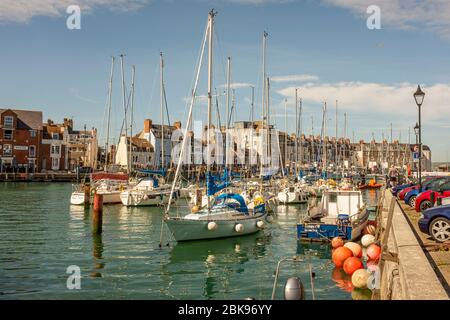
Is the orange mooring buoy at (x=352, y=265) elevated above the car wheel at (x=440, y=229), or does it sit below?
below

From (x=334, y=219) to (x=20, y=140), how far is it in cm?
9103

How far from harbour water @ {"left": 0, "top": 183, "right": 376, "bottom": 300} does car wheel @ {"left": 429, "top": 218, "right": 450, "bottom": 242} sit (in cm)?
372

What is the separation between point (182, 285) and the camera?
17.4m

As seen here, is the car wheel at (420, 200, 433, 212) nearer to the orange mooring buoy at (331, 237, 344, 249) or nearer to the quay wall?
the orange mooring buoy at (331, 237, 344, 249)

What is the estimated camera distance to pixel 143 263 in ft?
68.8

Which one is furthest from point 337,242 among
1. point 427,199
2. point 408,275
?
point 408,275

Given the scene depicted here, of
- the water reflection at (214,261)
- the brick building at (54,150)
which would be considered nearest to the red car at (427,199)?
→ the water reflection at (214,261)

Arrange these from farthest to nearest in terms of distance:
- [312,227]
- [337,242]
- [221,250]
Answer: [312,227]
[221,250]
[337,242]

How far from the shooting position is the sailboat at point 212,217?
2503 centimetres

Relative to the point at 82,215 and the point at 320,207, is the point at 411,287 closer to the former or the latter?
the point at 320,207

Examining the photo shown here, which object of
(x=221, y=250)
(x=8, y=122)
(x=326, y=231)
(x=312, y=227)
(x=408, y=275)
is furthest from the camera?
(x=8, y=122)

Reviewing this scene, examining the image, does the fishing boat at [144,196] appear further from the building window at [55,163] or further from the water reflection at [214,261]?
the building window at [55,163]

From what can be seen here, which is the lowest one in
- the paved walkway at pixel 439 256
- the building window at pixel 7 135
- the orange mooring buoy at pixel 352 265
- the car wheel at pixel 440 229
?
the orange mooring buoy at pixel 352 265

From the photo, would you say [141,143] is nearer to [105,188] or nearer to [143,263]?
[105,188]
